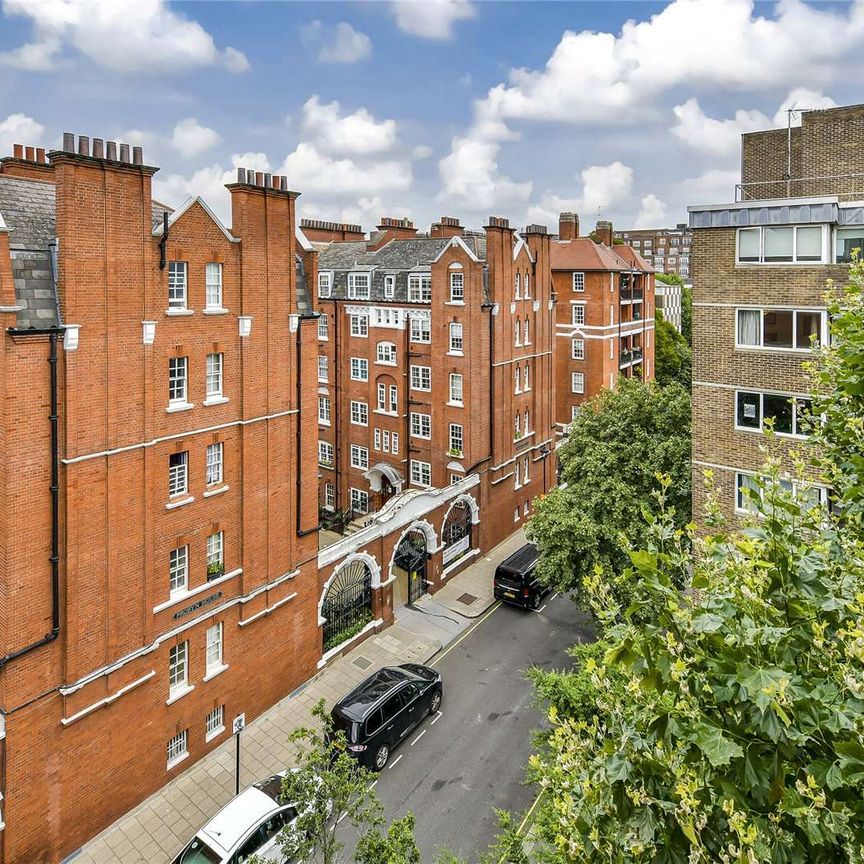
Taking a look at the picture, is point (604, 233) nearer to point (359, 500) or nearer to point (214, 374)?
point (359, 500)

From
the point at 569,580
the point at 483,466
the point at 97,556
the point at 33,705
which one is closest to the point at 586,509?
the point at 569,580

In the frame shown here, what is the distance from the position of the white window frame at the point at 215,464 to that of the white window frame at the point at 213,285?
4.07m

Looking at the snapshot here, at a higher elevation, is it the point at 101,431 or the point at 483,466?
the point at 101,431

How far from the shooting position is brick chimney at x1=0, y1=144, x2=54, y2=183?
21328 millimetres

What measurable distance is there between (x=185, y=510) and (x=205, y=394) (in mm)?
3395

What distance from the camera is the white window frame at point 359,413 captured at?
126ft

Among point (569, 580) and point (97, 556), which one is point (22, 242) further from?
point (569, 580)

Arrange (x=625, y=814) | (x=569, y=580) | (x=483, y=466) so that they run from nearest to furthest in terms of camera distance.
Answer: (x=625, y=814) → (x=569, y=580) → (x=483, y=466)

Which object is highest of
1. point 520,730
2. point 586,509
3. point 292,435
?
point 292,435

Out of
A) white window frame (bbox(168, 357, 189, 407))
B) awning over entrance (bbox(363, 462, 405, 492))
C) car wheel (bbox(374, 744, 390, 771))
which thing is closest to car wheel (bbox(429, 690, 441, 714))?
car wheel (bbox(374, 744, 390, 771))

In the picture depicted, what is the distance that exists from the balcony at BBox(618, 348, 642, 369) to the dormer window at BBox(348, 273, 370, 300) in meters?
20.3

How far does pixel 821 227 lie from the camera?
1823 centimetres

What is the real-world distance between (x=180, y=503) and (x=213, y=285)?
20.9 ft

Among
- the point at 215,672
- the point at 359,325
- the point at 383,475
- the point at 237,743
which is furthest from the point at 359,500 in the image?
the point at 237,743
